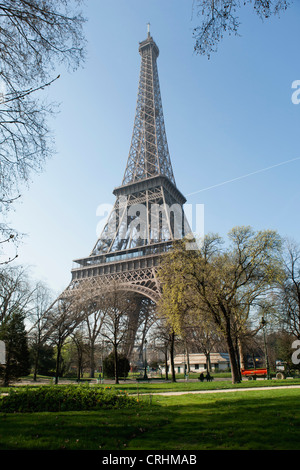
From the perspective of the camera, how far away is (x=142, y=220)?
58.7 metres

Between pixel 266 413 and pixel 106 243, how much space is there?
50.9 metres

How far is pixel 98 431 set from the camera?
6.08 m

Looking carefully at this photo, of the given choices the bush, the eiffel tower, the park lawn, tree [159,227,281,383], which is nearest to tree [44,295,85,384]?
the eiffel tower

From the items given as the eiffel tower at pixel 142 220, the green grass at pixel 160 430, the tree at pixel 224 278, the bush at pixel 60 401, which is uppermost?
the eiffel tower at pixel 142 220

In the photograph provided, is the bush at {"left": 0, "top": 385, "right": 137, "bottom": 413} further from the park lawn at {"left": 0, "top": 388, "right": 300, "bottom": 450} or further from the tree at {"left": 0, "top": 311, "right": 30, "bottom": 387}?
the tree at {"left": 0, "top": 311, "right": 30, "bottom": 387}

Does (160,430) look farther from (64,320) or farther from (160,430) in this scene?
(64,320)

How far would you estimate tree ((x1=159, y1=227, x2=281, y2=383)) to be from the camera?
68.2ft

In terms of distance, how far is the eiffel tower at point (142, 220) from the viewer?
4797 centimetres

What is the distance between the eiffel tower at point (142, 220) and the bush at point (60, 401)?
29525 mm

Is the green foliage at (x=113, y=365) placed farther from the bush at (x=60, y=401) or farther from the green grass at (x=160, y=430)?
the green grass at (x=160, y=430)

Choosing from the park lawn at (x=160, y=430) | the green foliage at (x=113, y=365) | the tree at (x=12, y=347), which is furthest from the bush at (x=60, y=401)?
the green foliage at (x=113, y=365)

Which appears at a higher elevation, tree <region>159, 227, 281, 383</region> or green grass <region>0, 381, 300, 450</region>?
tree <region>159, 227, 281, 383</region>

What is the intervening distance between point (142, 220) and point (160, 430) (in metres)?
52.9

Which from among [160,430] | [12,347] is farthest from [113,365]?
[160,430]
